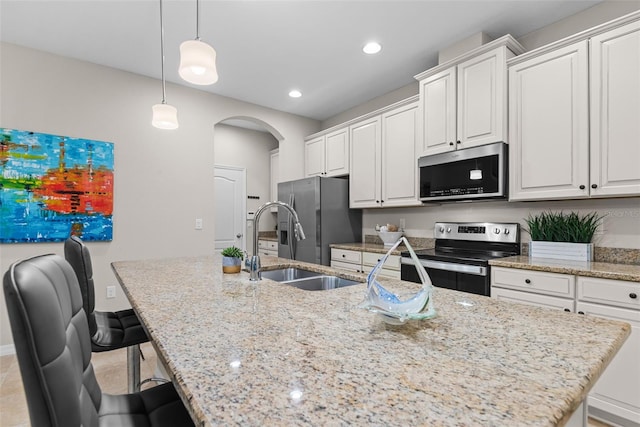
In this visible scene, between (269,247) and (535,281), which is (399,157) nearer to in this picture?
(535,281)

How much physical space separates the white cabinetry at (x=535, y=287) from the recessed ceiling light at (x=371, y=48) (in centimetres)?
208

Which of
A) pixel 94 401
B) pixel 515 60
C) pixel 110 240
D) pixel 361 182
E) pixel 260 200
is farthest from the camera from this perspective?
pixel 260 200

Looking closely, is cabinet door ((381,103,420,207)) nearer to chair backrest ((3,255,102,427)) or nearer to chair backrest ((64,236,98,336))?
chair backrest ((64,236,98,336))

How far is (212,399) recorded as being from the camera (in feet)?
1.72

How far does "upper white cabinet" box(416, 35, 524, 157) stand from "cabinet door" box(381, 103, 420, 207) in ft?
0.70

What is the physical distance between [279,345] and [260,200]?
513 centimetres

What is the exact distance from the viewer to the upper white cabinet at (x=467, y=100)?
2523 mm

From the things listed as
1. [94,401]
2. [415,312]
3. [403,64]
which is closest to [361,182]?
[403,64]

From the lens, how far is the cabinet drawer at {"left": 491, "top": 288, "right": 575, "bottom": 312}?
1950 mm

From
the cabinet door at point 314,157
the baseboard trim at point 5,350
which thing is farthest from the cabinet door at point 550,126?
the baseboard trim at point 5,350

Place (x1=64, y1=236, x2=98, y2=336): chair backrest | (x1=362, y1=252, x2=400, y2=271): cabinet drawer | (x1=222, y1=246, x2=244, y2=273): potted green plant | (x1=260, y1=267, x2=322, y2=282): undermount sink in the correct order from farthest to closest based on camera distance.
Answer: (x1=362, y1=252, x2=400, y2=271): cabinet drawer
(x1=260, y1=267, x2=322, y2=282): undermount sink
(x1=222, y1=246, x2=244, y2=273): potted green plant
(x1=64, y1=236, x2=98, y2=336): chair backrest

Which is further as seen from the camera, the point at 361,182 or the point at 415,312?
the point at 361,182

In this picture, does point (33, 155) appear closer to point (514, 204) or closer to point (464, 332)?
point (464, 332)

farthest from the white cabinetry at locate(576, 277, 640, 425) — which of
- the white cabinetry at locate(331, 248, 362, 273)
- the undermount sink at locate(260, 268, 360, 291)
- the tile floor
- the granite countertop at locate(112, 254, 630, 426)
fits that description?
the white cabinetry at locate(331, 248, 362, 273)
